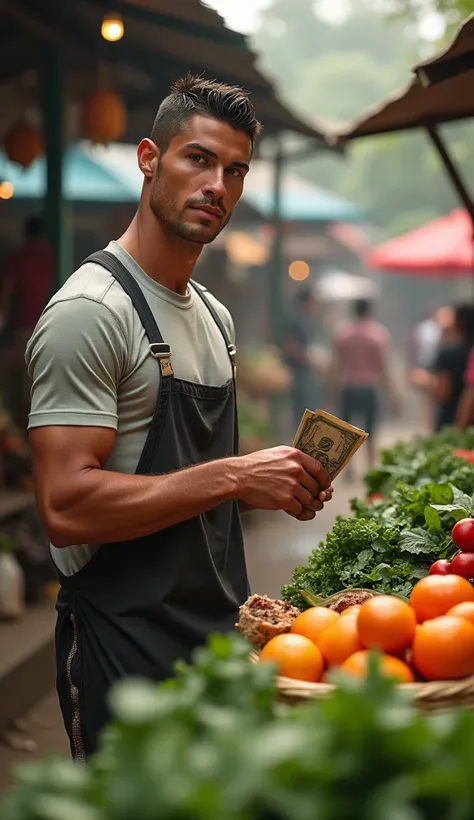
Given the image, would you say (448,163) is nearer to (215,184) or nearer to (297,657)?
(215,184)

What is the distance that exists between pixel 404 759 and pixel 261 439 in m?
11.1

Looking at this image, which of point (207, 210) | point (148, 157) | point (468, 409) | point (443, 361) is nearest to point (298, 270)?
point (443, 361)

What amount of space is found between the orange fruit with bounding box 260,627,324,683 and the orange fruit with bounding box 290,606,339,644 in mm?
89

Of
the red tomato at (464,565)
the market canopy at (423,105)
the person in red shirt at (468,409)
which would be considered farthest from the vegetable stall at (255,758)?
the person in red shirt at (468,409)

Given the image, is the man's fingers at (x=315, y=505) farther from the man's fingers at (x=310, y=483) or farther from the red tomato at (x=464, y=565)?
the red tomato at (x=464, y=565)

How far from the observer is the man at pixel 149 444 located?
8.61ft

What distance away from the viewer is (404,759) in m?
1.43

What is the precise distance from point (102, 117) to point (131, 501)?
6143 mm

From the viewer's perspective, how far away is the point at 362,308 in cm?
1429

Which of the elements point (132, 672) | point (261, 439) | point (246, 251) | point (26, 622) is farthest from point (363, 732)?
point (246, 251)

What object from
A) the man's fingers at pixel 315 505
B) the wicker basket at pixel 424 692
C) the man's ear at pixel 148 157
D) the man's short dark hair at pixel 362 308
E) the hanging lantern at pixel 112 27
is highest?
the hanging lantern at pixel 112 27

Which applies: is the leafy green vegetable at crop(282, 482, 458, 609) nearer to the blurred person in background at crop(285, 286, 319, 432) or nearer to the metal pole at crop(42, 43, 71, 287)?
the metal pole at crop(42, 43, 71, 287)

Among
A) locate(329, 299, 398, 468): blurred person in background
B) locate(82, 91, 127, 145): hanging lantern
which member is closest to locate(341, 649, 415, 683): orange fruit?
locate(82, 91, 127, 145): hanging lantern

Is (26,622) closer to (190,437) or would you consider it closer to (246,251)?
(190,437)
